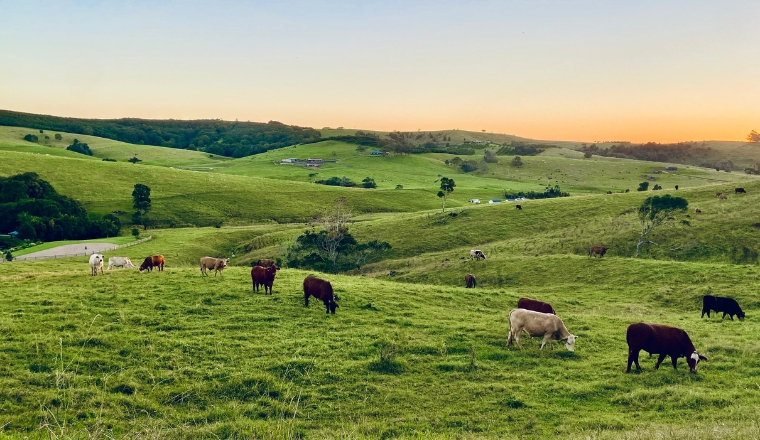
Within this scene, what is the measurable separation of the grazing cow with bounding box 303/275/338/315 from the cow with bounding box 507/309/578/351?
832cm

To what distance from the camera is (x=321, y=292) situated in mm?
22359

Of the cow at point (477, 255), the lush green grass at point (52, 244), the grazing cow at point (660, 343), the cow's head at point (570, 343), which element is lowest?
the lush green grass at point (52, 244)

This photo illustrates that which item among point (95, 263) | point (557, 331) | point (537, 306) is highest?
point (557, 331)

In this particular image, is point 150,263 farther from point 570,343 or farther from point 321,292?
point 570,343

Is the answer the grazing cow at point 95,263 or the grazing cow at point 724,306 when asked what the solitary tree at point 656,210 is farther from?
the grazing cow at point 95,263

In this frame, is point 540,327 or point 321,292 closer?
point 540,327

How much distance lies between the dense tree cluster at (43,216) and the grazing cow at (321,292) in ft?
233

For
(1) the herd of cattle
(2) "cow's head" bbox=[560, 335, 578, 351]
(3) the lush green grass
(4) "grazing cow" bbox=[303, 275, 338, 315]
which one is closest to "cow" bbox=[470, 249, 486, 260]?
(1) the herd of cattle

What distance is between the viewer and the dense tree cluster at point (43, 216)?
74.7 meters

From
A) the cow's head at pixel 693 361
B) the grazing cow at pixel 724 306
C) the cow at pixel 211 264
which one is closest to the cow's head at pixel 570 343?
the cow's head at pixel 693 361

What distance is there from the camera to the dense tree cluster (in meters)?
74.7

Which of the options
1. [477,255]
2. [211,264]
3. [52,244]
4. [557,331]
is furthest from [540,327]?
[52,244]

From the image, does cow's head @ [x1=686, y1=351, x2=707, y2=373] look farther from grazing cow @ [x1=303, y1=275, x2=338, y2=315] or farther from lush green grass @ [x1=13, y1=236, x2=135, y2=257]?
lush green grass @ [x1=13, y1=236, x2=135, y2=257]

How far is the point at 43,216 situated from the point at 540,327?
288 ft
